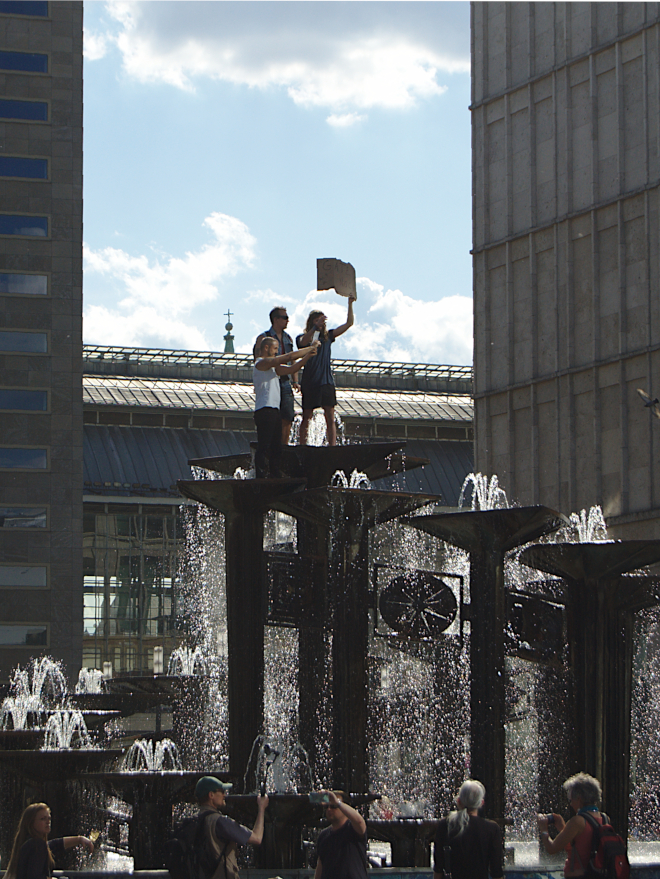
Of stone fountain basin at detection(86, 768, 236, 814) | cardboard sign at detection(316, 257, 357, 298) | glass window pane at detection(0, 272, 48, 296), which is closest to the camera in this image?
stone fountain basin at detection(86, 768, 236, 814)

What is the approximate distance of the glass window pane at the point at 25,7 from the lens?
177ft

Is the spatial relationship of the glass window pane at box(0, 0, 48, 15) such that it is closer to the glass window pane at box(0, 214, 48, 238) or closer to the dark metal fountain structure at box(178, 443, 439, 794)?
the glass window pane at box(0, 214, 48, 238)

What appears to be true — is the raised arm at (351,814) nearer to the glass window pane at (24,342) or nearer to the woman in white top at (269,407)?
the woman in white top at (269,407)

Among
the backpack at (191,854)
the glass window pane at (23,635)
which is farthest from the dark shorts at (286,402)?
the glass window pane at (23,635)

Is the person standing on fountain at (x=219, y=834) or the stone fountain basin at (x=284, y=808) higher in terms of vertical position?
the person standing on fountain at (x=219, y=834)

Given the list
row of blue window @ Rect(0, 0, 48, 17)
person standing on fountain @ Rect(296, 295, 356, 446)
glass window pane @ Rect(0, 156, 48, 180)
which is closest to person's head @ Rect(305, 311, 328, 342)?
person standing on fountain @ Rect(296, 295, 356, 446)

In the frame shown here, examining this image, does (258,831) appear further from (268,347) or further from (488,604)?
(268,347)

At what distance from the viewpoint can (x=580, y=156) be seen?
45.5 m

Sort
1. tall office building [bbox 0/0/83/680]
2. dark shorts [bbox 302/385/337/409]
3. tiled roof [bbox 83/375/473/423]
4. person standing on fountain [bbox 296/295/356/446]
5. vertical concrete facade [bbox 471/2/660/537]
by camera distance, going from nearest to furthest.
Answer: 1. person standing on fountain [bbox 296/295/356/446]
2. dark shorts [bbox 302/385/337/409]
3. vertical concrete facade [bbox 471/2/660/537]
4. tall office building [bbox 0/0/83/680]
5. tiled roof [bbox 83/375/473/423]

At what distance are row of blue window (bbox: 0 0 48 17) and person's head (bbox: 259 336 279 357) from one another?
144 feet

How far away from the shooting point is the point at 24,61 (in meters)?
53.9

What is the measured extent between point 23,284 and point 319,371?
39389mm

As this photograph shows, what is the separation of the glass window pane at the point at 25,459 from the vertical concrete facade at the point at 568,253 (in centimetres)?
1556

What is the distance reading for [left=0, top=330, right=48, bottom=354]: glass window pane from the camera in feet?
171
